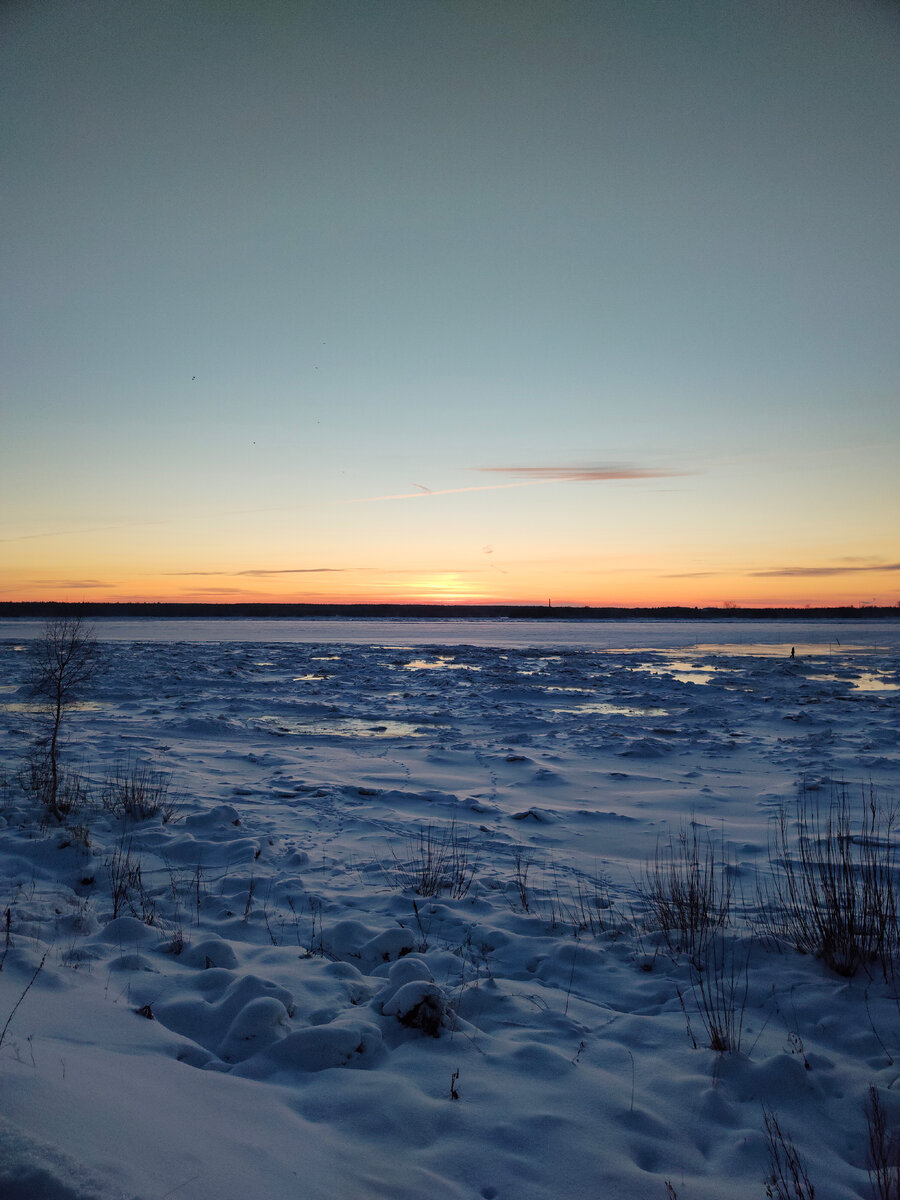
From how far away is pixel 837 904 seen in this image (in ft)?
13.5

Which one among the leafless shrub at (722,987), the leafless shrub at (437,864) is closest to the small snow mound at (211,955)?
the leafless shrub at (437,864)

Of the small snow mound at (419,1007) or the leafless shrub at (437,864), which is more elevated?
the small snow mound at (419,1007)

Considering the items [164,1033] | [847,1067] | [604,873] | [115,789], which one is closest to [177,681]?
[115,789]

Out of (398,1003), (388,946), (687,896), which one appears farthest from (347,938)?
(687,896)

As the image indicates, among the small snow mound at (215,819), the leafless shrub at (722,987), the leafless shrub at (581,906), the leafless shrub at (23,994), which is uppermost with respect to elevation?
the leafless shrub at (23,994)

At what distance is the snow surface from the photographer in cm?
243

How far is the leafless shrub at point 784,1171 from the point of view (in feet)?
7.85

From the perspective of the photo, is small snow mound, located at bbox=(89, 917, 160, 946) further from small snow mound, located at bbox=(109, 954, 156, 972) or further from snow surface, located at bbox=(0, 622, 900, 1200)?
small snow mound, located at bbox=(109, 954, 156, 972)

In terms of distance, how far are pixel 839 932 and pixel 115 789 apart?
23.1ft

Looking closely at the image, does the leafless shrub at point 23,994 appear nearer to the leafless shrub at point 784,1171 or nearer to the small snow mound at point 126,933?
the small snow mound at point 126,933

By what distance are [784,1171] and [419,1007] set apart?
5.48 feet

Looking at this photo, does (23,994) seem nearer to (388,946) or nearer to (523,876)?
(388,946)

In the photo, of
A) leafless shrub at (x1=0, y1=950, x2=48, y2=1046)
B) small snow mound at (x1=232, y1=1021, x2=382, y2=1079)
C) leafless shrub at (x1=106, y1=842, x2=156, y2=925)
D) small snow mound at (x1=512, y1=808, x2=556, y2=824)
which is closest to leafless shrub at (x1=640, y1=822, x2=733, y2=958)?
small snow mound at (x1=512, y1=808, x2=556, y2=824)

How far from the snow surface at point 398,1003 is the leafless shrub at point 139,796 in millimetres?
175
